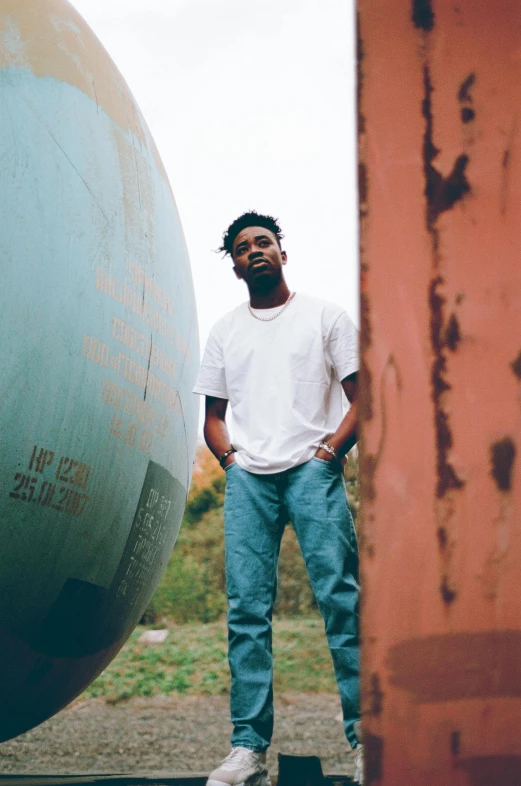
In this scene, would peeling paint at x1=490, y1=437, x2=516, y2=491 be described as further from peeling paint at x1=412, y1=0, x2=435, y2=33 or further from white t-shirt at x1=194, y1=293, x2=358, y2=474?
white t-shirt at x1=194, y1=293, x2=358, y2=474

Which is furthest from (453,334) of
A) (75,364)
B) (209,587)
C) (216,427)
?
(209,587)

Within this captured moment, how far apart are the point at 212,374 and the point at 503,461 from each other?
192 cm

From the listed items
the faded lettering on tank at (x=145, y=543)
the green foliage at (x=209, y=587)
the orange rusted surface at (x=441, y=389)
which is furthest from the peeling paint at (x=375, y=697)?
the green foliage at (x=209, y=587)

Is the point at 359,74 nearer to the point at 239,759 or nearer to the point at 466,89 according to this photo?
the point at 466,89

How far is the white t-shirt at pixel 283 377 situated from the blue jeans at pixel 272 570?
79 mm

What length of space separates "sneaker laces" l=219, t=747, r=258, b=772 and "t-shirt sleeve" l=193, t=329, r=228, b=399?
110 centimetres

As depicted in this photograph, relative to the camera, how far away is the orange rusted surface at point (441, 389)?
759mm

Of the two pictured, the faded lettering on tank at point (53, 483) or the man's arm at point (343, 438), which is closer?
the faded lettering on tank at point (53, 483)

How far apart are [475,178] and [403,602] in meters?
0.45

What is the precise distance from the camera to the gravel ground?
4.33 metres

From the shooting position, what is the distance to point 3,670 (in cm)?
228

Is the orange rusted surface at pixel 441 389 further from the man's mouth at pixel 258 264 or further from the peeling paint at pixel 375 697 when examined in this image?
the man's mouth at pixel 258 264

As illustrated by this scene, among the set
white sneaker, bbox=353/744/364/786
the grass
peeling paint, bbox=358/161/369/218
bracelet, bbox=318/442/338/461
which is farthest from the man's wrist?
the grass

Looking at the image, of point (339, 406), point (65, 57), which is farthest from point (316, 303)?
point (65, 57)
